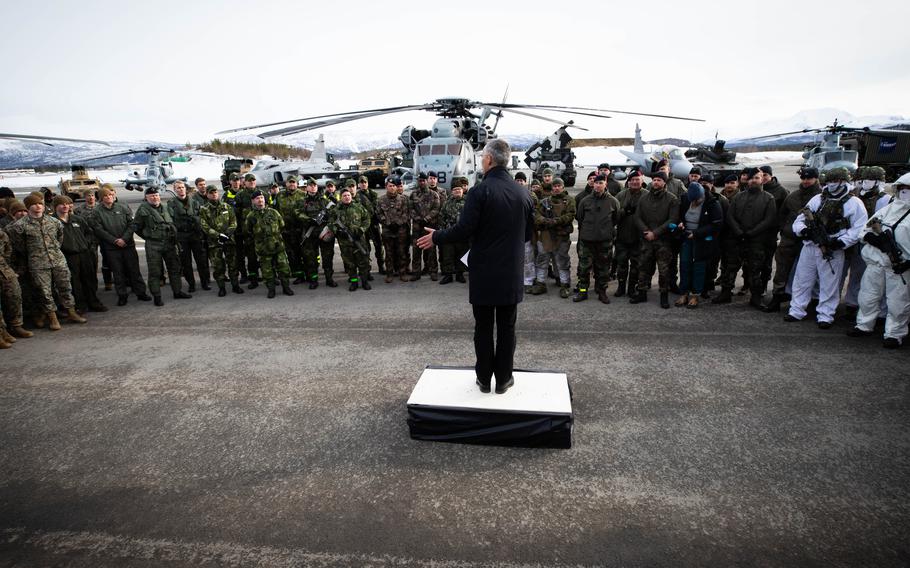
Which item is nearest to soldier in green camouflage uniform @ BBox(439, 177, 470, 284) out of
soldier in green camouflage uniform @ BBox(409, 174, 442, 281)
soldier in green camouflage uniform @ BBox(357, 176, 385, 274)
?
soldier in green camouflage uniform @ BBox(409, 174, 442, 281)

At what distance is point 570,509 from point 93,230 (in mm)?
8381

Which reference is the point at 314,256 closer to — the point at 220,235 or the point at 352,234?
the point at 352,234

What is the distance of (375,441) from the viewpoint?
12.0 ft

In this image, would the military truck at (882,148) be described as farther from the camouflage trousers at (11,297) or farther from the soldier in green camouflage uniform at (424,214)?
the camouflage trousers at (11,297)

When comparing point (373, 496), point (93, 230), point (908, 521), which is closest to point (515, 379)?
point (373, 496)

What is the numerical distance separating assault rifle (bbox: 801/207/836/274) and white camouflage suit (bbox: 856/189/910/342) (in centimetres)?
35

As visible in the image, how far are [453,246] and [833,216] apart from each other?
17.6 feet

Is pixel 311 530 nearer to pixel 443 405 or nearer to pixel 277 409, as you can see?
pixel 443 405

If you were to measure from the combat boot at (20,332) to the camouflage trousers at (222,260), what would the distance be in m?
2.51

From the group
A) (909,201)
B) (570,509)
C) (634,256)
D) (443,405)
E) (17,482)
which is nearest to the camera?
(570,509)

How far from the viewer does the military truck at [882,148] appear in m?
26.0

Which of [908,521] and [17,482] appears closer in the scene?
[908,521]

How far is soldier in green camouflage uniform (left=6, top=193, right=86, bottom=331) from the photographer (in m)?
6.41

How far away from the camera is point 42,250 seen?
6473 mm
